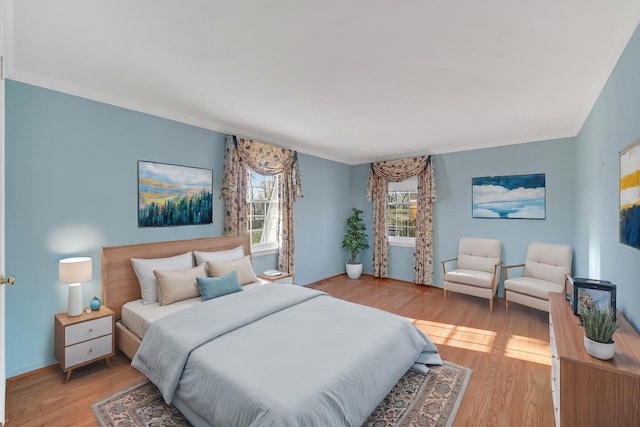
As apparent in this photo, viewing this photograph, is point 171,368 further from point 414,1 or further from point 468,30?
point 468,30

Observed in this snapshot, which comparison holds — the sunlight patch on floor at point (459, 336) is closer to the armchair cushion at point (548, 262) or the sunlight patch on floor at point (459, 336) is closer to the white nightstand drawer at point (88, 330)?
the armchair cushion at point (548, 262)

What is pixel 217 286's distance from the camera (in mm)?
2941

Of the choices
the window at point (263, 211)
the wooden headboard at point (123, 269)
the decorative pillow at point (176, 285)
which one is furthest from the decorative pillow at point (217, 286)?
the window at point (263, 211)

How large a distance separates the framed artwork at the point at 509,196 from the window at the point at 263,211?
11.1 ft

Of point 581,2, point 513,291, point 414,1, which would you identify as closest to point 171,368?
point 414,1

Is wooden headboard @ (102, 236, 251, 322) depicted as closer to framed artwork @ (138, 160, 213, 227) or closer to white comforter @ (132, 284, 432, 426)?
framed artwork @ (138, 160, 213, 227)

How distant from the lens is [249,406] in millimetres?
1464

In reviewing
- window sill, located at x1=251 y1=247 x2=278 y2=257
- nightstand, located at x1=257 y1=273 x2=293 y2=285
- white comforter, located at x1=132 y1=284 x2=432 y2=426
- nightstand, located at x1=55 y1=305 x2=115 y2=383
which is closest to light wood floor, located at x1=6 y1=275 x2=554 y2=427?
nightstand, located at x1=55 y1=305 x2=115 y2=383

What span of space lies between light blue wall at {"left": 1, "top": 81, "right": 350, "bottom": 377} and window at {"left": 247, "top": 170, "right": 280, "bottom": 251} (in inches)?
43.9

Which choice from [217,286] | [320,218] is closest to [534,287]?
[320,218]

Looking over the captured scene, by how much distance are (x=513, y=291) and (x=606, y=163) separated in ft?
6.91

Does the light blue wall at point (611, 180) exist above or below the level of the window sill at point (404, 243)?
above

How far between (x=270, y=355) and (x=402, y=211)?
4479 mm

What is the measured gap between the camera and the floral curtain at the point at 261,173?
3846 mm
